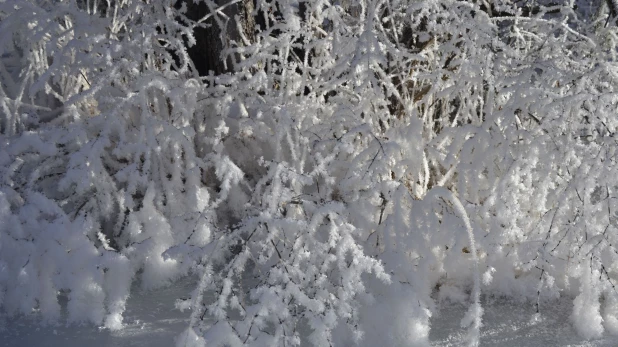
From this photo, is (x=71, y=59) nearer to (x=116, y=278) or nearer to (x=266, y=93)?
(x=266, y=93)

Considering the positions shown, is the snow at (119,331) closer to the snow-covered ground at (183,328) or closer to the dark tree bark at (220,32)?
the snow-covered ground at (183,328)

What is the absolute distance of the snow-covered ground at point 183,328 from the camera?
93.9 inches

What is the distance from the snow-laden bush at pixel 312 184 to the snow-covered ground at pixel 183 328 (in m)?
0.06

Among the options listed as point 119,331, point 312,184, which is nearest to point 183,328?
point 119,331

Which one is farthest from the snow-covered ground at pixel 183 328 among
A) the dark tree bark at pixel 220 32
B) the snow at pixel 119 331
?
the dark tree bark at pixel 220 32

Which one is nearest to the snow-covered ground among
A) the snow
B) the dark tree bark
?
the snow

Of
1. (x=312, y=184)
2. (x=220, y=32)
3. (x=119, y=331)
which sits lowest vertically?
(x=119, y=331)

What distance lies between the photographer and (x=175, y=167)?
3.10m

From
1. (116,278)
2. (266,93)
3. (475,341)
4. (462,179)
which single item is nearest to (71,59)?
(266,93)

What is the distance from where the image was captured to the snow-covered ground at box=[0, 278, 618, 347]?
238 centimetres

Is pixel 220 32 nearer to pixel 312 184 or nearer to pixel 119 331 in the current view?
pixel 312 184

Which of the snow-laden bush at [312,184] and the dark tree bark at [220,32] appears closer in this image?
the snow-laden bush at [312,184]

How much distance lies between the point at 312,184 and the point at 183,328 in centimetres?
92

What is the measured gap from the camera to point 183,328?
2.45 metres
